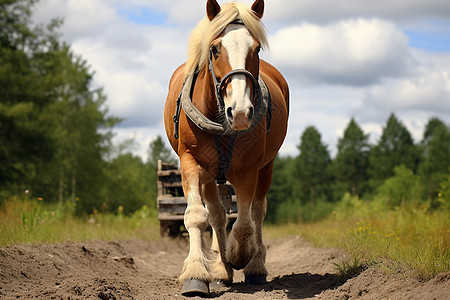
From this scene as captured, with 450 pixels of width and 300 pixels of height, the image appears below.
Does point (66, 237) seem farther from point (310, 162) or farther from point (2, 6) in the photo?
point (310, 162)

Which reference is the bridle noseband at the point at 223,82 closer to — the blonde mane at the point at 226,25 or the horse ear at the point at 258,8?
the blonde mane at the point at 226,25

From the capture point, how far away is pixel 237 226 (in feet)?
15.9

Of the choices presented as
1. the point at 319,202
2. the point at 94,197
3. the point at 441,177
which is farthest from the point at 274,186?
the point at 94,197

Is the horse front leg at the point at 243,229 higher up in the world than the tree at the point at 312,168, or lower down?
lower down

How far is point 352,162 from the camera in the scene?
5562 cm

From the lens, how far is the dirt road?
3.85 m

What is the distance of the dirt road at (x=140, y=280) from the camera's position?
385 centimetres

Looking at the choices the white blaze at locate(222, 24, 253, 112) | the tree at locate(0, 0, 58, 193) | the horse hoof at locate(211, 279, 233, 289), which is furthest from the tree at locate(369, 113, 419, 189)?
the white blaze at locate(222, 24, 253, 112)

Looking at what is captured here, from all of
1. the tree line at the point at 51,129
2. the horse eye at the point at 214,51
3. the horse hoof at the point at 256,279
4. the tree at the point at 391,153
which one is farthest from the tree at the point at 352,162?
the horse eye at the point at 214,51

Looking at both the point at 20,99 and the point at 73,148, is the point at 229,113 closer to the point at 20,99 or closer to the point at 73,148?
the point at 20,99

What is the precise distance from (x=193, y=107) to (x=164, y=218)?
539 centimetres

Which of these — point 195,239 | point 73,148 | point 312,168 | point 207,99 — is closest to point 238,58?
point 207,99

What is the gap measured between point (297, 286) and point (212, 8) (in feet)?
10.0

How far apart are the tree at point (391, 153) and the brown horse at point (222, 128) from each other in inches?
1894
